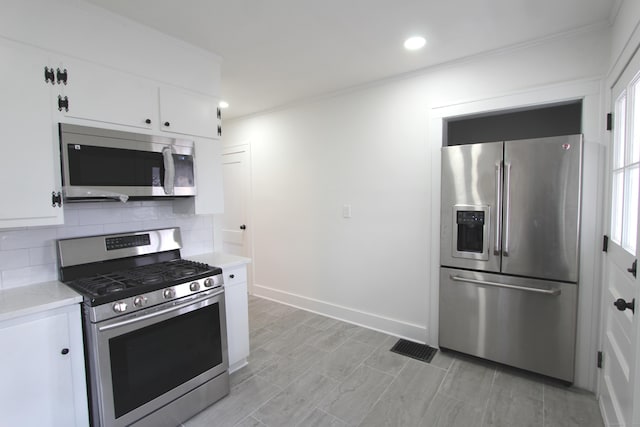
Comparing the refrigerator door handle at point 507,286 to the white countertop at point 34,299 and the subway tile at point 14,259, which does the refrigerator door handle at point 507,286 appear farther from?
the subway tile at point 14,259

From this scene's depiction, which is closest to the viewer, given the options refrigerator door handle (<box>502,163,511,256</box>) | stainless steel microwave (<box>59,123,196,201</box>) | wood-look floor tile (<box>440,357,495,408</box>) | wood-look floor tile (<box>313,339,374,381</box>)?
stainless steel microwave (<box>59,123,196,201</box>)

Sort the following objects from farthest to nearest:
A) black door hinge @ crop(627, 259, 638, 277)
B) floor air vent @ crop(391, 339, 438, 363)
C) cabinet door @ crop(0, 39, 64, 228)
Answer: floor air vent @ crop(391, 339, 438, 363) < cabinet door @ crop(0, 39, 64, 228) < black door hinge @ crop(627, 259, 638, 277)

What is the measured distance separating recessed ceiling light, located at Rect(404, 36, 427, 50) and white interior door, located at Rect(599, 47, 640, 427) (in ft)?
4.10

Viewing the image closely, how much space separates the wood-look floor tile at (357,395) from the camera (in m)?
2.09

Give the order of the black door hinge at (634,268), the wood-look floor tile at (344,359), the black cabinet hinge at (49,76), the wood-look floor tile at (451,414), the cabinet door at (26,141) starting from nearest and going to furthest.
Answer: the black door hinge at (634,268) < the cabinet door at (26,141) < the black cabinet hinge at (49,76) < the wood-look floor tile at (451,414) < the wood-look floor tile at (344,359)

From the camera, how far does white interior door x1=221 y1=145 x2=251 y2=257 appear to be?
4.46 m

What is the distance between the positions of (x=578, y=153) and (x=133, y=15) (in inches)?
126

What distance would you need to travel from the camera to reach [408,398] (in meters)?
2.22

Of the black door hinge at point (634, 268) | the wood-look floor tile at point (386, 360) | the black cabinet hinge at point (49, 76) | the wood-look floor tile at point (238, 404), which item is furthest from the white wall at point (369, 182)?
the black cabinet hinge at point (49, 76)

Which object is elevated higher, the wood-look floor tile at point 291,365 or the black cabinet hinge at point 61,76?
the black cabinet hinge at point 61,76

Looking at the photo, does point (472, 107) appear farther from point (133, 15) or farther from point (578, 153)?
point (133, 15)

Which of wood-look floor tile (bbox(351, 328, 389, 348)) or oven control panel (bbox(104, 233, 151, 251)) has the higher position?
oven control panel (bbox(104, 233, 151, 251))

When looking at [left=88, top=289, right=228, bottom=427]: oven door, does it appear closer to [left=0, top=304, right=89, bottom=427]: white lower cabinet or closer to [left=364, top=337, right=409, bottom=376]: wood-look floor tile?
[left=0, top=304, right=89, bottom=427]: white lower cabinet

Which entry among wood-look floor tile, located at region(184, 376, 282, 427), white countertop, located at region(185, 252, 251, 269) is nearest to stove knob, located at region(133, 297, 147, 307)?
white countertop, located at region(185, 252, 251, 269)
